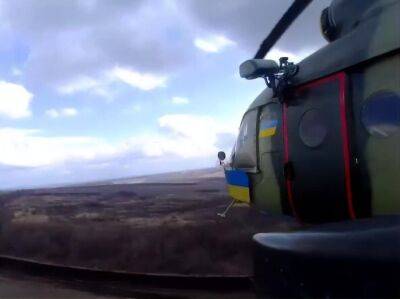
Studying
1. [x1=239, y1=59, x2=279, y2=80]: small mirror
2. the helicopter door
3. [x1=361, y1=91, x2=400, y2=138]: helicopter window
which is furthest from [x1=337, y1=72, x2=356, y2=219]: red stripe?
[x1=239, y1=59, x2=279, y2=80]: small mirror

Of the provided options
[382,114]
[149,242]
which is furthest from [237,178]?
[149,242]

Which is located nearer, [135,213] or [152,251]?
[152,251]

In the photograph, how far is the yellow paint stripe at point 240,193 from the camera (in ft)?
19.8

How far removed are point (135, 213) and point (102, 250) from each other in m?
7.45

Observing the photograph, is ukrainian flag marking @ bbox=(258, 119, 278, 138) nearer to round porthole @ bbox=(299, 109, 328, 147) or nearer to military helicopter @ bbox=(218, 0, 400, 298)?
military helicopter @ bbox=(218, 0, 400, 298)

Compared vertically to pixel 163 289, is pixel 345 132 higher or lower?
higher

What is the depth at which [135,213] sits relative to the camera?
1845cm

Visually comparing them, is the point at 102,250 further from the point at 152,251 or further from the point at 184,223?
the point at 184,223

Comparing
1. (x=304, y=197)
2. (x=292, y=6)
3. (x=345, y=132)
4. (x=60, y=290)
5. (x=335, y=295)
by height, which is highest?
(x=292, y=6)

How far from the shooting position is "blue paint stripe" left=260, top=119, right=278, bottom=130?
17.0ft

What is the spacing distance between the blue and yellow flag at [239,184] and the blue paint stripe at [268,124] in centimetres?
78

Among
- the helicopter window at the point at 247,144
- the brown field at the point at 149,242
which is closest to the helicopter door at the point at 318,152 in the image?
the helicopter window at the point at 247,144

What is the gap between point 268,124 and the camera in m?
5.36

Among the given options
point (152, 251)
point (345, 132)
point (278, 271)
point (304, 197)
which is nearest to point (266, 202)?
point (304, 197)
